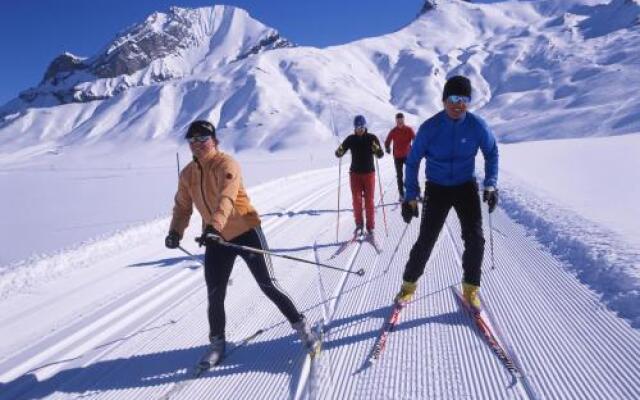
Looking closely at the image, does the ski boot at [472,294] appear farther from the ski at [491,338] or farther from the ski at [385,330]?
Answer: the ski at [385,330]

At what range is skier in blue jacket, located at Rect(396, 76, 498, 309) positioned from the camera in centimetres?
432

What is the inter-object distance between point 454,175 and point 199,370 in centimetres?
261

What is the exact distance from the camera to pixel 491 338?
409 cm

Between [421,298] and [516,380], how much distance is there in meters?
1.74

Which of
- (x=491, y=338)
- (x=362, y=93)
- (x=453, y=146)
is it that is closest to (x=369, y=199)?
(x=453, y=146)

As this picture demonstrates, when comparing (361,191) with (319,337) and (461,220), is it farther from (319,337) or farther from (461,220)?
(319,337)

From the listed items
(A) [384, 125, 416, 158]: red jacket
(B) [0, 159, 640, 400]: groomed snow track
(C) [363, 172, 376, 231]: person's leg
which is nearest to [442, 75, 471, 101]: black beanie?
(B) [0, 159, 640, 400]: groomed snow track

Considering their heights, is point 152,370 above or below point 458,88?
below

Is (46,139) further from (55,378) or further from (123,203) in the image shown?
(55,378)

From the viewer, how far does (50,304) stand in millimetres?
5871

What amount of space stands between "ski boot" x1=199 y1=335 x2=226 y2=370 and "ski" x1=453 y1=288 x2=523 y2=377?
211cm

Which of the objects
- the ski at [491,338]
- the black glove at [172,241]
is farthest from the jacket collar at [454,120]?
the black glove at [172,241]

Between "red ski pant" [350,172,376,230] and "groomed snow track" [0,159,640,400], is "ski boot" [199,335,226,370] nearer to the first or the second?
"groomed snow track" [0,159,640,400]

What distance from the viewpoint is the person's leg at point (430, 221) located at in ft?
14.8
